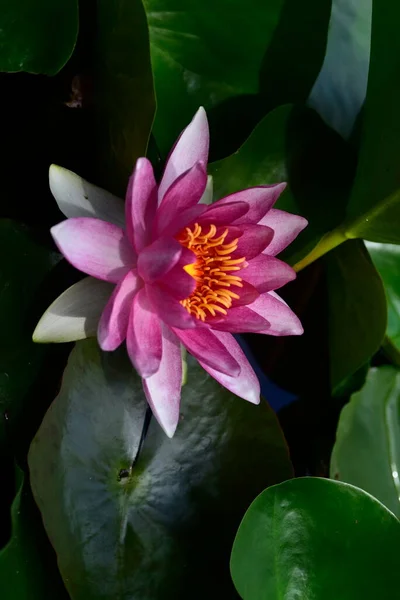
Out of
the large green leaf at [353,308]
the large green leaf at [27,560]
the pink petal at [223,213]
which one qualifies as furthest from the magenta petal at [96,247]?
the large green leaf at [353,308]

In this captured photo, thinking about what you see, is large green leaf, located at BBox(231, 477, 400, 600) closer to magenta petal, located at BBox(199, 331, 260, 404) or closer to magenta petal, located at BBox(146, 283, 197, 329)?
magenta petal, located at BBox(199, 331, 260, 404)

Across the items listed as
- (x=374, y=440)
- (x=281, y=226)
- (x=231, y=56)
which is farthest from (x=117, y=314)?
(x=374, y=440)

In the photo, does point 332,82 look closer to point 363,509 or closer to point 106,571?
point 363,509

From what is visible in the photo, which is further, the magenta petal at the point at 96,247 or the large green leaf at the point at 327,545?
the large green leaf at the point at 327,545

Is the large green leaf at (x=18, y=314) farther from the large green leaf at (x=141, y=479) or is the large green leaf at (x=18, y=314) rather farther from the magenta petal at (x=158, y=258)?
the magenta petal at (x=158, y=258)

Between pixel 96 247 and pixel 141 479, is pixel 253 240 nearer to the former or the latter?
pixel 96 247

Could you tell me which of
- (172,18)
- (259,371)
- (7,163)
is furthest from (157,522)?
(172,18)
